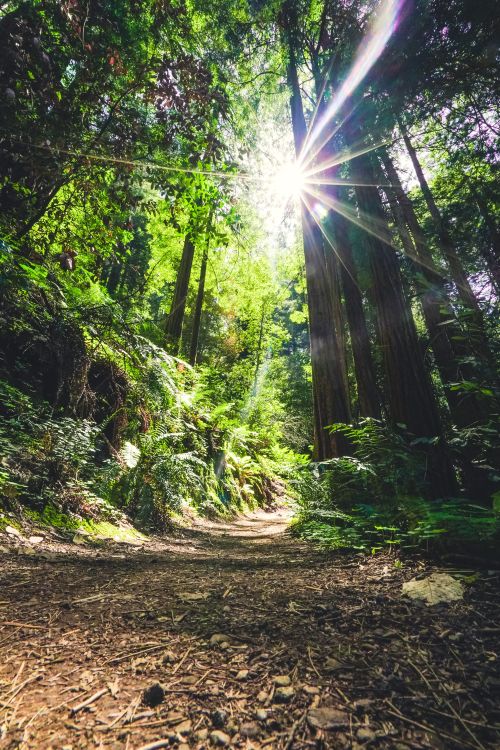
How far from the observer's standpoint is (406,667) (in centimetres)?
115

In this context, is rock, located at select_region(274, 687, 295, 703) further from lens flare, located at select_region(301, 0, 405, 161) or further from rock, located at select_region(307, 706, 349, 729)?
lens flare, located at select_region(301, 0, 405, 161)

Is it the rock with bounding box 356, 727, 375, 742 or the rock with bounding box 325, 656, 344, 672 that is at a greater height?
the rock with bounding box 325, 656, 344, 672

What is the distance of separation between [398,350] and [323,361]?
1.48 metres

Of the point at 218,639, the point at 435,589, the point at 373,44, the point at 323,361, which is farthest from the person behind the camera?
the point at 323,361

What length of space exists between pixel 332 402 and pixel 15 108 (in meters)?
5.41

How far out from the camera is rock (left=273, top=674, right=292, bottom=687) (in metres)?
1.11

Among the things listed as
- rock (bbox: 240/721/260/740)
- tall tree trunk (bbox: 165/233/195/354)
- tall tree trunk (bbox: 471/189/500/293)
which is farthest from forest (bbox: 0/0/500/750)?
tall tree trunk (bbox: 165/233/195/354)

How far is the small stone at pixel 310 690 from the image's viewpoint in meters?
1.06

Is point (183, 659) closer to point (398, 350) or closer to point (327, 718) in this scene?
point (327, 718)

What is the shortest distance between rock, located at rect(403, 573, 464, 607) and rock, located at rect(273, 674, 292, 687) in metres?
0.89

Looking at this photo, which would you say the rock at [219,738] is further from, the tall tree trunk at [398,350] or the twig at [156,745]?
→ the tall tree trunk at [398,350]

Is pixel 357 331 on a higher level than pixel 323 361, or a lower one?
higher

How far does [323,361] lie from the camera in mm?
5996

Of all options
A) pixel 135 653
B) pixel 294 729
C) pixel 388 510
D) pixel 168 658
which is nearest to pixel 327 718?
pixel 294 729
